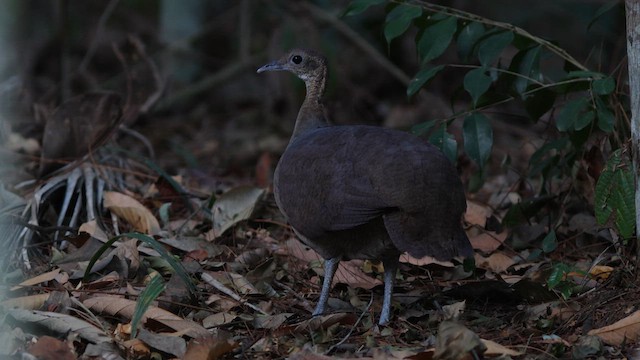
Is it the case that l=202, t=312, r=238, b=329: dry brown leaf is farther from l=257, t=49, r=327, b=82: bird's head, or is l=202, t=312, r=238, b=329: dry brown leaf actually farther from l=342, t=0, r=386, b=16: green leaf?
l=342, t=0, r=386, b=16: green leaf

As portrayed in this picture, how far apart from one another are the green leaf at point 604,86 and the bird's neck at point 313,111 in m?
A: 1.41

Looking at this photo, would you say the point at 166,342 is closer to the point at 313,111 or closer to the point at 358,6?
Answer: the point at 313,111

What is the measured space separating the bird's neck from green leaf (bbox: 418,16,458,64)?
63cm

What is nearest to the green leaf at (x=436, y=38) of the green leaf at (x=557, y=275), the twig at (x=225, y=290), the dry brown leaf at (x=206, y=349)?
the green leaf at (x=557, y=275)

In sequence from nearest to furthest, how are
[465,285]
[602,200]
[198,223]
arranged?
[602,200] → [465,285] → [198,223]

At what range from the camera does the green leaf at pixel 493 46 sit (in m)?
5.04

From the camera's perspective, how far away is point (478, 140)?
5.12 meters

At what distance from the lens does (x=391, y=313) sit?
4555 millimetres

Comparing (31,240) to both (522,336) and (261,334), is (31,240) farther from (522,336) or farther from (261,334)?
(522,336)

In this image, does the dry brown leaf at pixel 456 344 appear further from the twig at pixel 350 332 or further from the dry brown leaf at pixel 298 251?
the dry brown leaf at pixel 298 251

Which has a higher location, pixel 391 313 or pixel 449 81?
pixel 391 313

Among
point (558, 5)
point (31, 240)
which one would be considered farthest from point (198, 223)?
point (558, 5)

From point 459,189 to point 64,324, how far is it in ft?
5.74

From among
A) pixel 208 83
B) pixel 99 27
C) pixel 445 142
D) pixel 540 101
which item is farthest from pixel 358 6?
pixel 208 83
